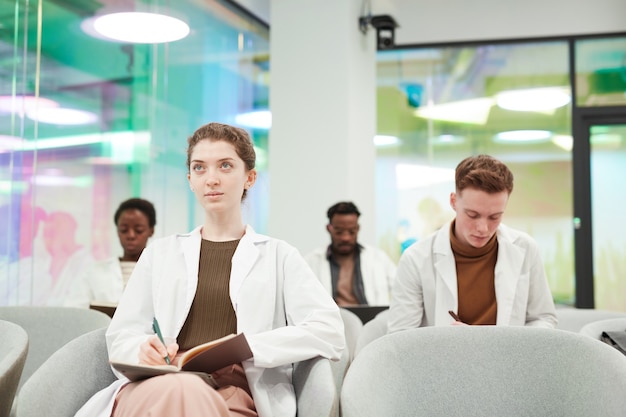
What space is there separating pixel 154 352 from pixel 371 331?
902 mm

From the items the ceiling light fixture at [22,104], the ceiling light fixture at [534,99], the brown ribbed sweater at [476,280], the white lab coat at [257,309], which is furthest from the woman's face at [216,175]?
the ceiling light fixture at [534,99]

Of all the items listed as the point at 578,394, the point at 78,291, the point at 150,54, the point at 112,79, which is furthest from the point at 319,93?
the point at 578,394

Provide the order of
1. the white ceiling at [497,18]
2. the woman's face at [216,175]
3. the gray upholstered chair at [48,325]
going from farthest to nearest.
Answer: the white ceiling at [497,18] → the gray upholstered chair at [48,325] → the woman's face at [216,175]

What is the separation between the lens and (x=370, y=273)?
17.0 feet

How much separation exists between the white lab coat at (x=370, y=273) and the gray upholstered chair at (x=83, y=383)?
302 centimetres

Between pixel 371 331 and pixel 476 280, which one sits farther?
pixel 476 280

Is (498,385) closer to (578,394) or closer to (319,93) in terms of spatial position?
(578,394)

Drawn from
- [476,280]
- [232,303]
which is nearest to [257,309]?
[232,303]

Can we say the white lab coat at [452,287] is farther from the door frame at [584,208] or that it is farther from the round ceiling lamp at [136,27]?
the door frame at [584,208]

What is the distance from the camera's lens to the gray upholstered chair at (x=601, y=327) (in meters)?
2.34

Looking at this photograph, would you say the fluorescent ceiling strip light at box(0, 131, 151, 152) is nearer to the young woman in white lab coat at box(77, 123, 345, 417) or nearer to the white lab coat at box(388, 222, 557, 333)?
the young woman in white lab coat at box(77, 123, 345, 417)

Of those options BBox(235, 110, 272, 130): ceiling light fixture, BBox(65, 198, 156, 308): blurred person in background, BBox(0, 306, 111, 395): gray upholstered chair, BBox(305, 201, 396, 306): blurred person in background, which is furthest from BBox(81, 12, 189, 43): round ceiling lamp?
BBox(0, 306, 111, 395): gray upholstered chair

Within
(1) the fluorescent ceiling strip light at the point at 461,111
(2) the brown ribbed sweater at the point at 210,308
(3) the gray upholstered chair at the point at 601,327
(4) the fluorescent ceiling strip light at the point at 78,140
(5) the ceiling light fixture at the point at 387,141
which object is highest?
(1) the fluorescent ceiling strip light at the point at 461,111

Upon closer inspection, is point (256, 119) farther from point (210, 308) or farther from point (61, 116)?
point (210, 308)
